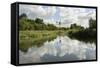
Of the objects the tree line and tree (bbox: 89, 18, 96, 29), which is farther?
tree (bbox: 89, 18, 96, 29)

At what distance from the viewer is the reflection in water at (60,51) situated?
3.27 m

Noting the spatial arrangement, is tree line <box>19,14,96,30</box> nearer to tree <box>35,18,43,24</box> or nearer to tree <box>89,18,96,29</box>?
tree <box>35,18,43,24</box>

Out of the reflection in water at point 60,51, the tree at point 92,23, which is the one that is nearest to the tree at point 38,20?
the reflection in water at point 60,51

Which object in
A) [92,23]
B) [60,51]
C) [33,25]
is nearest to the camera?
[33,25]

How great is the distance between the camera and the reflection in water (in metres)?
3.27

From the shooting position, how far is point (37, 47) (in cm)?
331

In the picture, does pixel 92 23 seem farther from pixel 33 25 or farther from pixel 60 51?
pixel 33 25

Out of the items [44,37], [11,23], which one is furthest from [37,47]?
[11,23]

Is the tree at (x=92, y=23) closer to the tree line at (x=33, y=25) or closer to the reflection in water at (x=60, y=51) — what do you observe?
the reflection in water at (x=60, y=51)

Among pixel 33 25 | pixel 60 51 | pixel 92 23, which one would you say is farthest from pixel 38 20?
pixel 92 23

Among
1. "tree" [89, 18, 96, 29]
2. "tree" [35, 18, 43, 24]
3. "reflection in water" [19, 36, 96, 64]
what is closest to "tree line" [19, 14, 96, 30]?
"tree" [35, 18, 43, 24]

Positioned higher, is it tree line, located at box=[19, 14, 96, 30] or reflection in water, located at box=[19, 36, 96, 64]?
tree line, located at box=[19, 14, 96, 30]

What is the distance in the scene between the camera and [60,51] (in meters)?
3.45
